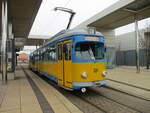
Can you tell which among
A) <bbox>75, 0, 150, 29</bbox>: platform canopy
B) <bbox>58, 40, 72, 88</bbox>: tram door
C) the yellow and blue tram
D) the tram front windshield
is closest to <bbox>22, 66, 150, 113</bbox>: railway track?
the yellow and blue tram

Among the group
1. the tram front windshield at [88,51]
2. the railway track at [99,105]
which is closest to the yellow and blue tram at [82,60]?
the tram front windshield at [88,51]

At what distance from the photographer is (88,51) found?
790cm

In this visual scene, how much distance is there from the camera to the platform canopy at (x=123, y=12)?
16.8 metres

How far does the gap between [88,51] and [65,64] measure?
1.32 meters

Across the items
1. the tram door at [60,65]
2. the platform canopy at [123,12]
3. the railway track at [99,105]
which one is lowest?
the railway track at [99,105]

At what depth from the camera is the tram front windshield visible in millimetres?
7757

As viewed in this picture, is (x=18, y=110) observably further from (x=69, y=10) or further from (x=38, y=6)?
(x=69, y=10)

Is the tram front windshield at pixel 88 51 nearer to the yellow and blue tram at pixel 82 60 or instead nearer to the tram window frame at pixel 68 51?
the yellow and blue tram at pixel 82 60

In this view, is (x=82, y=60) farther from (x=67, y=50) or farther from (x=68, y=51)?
(x=67, y=50)

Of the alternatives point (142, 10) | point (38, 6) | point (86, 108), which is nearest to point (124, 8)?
point (142, 10)

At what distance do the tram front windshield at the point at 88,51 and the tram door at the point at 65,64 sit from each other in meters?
0.47

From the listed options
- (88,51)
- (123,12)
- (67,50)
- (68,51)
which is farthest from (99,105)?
(123,12)

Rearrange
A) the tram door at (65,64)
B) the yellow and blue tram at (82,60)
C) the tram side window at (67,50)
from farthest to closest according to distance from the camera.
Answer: the tram side window at (67,50) → the tram door at (65,64) → the yellow and blue tram at (82,60)

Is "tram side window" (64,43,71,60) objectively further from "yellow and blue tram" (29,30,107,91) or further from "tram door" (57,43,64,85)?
"tram door" (57,43,64,85)
